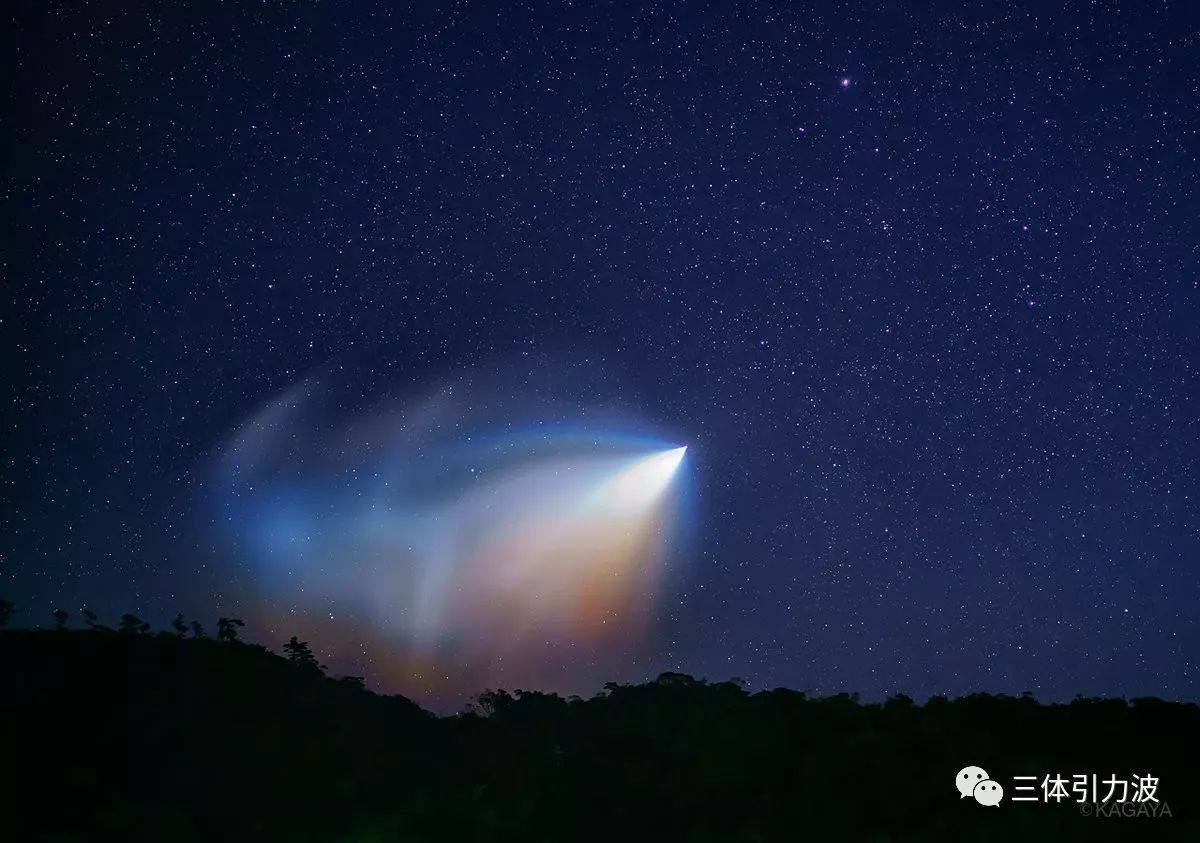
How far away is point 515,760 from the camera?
14.5 metres

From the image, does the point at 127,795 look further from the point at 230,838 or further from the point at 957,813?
the point at 957,813

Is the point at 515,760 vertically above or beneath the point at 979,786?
beneath

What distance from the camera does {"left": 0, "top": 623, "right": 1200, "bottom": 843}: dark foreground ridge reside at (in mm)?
12047

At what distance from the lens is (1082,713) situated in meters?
15.7

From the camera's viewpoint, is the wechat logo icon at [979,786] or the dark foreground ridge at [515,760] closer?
the dark foreground ridge at [515,760]

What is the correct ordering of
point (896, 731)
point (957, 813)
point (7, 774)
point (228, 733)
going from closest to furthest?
point (7, 774), point (957, 813), point (228, 733), point (896, 731)

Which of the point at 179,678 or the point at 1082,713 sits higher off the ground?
the point at 1082,713

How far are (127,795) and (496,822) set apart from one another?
4649 millimetres

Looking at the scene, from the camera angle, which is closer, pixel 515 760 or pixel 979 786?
pixel 979 786

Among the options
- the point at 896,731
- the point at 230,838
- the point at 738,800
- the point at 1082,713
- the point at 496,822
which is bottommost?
the point at 230,838

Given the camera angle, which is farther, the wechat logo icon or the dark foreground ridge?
the wechat logo icon

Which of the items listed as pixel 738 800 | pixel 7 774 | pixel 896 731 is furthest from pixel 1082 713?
pixel 7 774

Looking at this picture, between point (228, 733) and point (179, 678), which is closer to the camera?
Result: point (228, 733)

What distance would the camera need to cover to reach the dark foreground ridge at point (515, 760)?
12.0m
